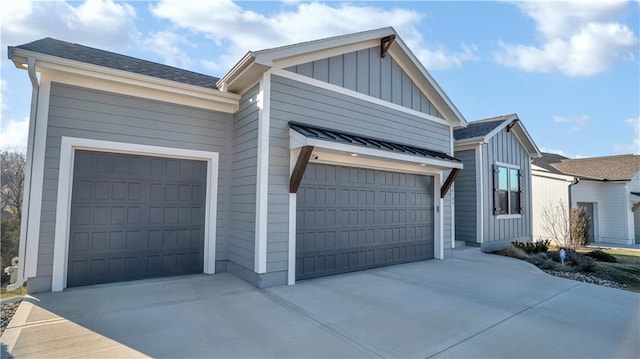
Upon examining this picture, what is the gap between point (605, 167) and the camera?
16.1m

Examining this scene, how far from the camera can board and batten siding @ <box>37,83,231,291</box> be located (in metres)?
4.67

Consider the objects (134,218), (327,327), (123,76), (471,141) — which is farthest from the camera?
(471,141)

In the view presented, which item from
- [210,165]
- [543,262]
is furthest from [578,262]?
[210,165]

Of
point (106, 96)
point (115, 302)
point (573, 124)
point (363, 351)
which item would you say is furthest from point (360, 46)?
point (573, 124)

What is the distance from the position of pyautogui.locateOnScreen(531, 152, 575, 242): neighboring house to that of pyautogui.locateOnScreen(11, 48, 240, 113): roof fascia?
14041mm

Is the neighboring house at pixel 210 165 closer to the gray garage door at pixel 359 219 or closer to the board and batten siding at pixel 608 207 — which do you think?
the gray garage door at pixel 359 219

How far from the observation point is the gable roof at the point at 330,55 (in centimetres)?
519

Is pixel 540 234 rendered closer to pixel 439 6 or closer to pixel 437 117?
pixel 437 117

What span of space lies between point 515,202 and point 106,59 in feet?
42.0

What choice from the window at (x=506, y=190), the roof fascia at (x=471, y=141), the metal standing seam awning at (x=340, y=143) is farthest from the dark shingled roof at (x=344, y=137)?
the window at (x=506, y=190)

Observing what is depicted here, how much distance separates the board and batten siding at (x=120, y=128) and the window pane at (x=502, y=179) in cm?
915

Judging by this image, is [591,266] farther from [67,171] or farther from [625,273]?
[67,171]

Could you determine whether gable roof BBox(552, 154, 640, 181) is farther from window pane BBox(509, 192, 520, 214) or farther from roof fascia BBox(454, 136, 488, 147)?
roof fascia BBox(454, 136, 488, 147)

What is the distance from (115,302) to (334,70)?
214 inches
